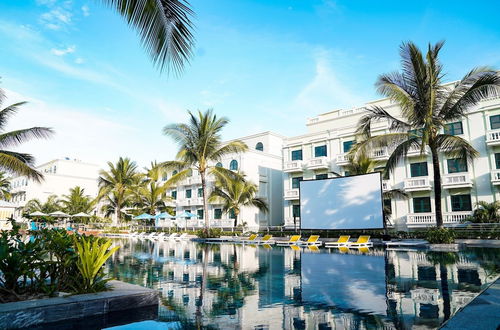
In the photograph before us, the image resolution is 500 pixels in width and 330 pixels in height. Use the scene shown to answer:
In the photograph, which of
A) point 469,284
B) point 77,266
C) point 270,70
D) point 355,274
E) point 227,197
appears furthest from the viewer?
point 227,197

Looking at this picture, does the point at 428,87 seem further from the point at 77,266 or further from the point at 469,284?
the point at 77,266

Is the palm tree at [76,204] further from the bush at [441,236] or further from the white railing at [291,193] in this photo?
the bush at [441,236]

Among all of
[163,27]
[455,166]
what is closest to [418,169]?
[455,166]

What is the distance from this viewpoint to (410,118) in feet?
57.1

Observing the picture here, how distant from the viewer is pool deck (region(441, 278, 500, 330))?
423 centimetres

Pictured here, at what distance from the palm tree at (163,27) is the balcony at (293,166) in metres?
28.5

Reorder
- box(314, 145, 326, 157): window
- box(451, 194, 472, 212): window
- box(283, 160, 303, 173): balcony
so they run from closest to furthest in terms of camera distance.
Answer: box(451, 194, 472, 212): window < box(314, 145, 326, 157): window < box(283, 160, 303, 173): balcony

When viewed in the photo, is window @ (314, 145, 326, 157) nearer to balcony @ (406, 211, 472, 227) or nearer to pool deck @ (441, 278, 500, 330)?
balcony @ (406, 211, 472, 227)

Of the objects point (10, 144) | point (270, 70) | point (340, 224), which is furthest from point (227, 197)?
point (270, 70)

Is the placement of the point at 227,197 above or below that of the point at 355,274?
above

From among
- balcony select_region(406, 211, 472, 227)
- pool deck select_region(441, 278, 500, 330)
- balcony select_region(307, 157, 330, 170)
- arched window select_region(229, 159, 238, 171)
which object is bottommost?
pool deck select_region(441, 278, 500, 330)

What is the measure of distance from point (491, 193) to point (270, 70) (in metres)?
20.7

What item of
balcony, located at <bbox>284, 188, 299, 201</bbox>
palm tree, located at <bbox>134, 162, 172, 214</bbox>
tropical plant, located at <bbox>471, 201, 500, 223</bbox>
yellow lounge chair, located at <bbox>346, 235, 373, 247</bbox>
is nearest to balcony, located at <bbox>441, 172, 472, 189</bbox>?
tropical plant, located at <bbox>471, 201, 500, 223</bbox>

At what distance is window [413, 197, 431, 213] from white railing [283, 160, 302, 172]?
394 inches
